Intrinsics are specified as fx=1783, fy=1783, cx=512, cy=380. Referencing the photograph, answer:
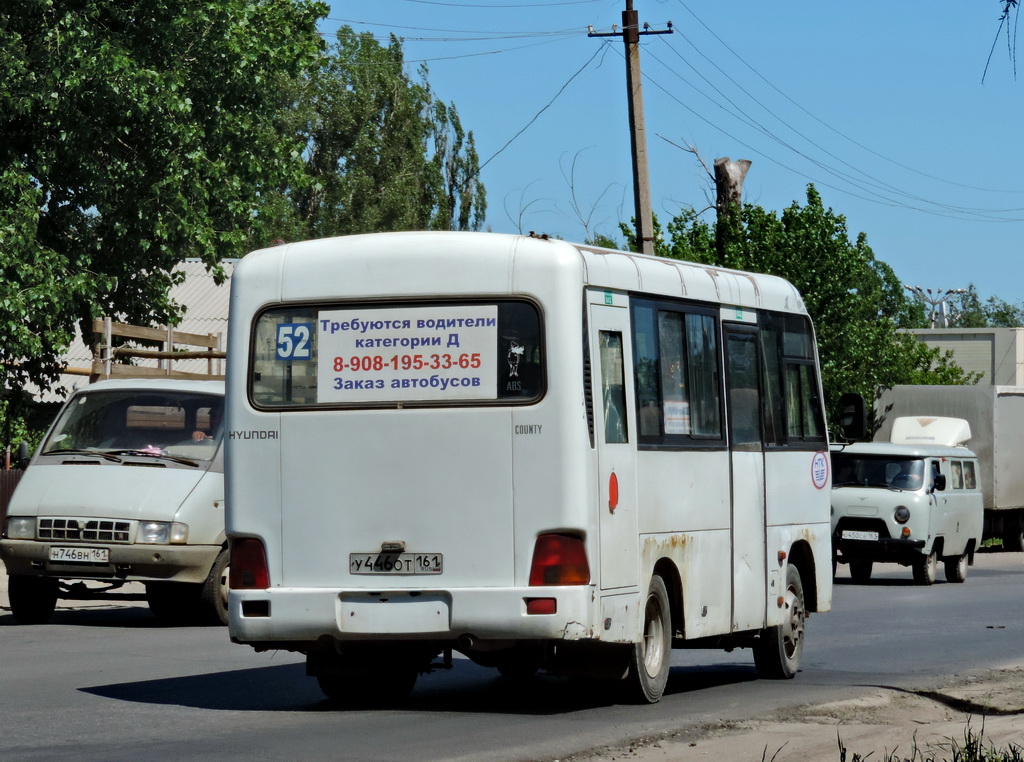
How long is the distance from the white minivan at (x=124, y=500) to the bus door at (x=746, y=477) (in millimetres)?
5582

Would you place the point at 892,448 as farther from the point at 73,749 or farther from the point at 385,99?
the point at 385,99

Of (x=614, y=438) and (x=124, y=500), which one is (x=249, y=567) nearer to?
(x=614, y=438)

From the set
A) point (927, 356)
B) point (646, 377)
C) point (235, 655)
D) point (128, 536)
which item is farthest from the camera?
point (927, 356)

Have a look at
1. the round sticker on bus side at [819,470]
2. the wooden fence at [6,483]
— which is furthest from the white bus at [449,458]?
the wooden fence at [6,483]

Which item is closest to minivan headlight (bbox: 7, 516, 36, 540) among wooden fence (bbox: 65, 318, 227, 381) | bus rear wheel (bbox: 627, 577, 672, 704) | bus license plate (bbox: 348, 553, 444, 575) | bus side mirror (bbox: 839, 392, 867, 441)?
wooden fence (bbox: 65, 318, 227, 381)

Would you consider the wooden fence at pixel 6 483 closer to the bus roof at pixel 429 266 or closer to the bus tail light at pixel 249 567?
the bus roof at pixel 429 266

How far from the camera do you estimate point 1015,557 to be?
36969 millimetres

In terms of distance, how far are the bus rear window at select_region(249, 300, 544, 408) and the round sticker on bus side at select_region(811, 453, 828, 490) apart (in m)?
4.32

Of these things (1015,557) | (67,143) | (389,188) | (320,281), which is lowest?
(1015,557)

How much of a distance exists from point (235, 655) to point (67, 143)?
15.1 m

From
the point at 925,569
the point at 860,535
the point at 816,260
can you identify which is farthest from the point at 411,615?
the point at 816,260

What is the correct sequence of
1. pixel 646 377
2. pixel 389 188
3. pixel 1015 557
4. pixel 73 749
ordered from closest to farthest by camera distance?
pixel 73 749 → pixel 646 377 → pixel 1015 557 → pixel 389 188

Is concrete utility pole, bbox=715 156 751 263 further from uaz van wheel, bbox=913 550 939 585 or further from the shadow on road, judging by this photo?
the shadow on road

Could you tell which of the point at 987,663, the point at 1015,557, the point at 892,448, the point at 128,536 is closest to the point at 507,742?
the point at 987,663
